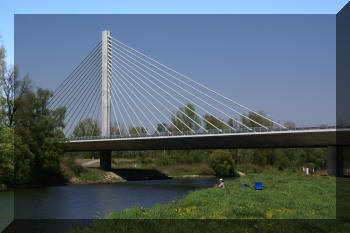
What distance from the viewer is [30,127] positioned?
47594 millimetres

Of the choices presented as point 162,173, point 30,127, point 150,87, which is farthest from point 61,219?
point 162,173

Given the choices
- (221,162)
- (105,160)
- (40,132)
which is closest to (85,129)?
(105,160)

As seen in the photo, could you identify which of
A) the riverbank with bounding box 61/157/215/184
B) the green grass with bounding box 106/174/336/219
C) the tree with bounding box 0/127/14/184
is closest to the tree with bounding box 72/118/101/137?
the riverbank with bounding box 61/157/215/184

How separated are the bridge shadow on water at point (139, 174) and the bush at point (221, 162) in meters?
9.31

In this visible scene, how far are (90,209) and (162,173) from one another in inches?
2030

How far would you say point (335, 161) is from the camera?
50.5 metres

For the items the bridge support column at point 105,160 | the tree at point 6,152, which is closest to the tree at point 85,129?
the bridge support column at point 105,160

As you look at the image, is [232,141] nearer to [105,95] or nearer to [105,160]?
[105,95]

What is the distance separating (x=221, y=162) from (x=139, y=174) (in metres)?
16.0

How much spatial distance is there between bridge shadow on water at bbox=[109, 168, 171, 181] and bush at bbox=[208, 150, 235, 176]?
9307mm

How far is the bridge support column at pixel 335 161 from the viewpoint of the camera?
50.0 meters

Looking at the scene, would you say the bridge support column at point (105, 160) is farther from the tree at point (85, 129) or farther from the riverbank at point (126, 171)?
the tree at point (85, 129)

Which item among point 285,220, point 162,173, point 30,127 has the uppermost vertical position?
point 30,127

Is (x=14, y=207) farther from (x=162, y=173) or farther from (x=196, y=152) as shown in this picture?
(x=196, y=152)
